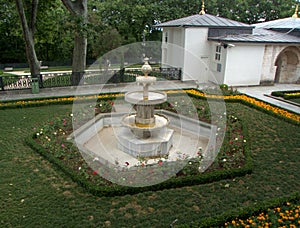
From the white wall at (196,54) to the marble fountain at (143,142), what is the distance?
894 centimetres

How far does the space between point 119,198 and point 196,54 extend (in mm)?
14880

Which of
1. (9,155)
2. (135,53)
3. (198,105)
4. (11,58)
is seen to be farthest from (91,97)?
(11,58)

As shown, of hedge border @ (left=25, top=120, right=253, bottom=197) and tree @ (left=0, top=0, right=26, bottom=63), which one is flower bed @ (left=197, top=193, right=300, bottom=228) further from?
tree @ (left=0, top=0, right=26, bottom=63)

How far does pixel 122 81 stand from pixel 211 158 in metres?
11.1

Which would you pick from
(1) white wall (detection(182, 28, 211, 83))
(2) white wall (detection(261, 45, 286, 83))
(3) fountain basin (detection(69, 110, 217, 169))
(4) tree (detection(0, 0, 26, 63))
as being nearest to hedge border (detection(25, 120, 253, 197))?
(3) fountain basin (detection(69, 110, 217, 169))

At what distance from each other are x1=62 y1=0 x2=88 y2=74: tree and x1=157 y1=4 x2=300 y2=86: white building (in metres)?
6.36

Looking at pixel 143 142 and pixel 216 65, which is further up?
pixel 216 65

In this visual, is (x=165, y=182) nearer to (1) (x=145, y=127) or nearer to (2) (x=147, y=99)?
(1) (x=145, y=127)

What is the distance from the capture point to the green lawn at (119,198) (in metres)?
5.32

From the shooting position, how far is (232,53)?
17359 millimetres

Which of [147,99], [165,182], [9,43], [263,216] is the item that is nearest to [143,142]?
[147,99]

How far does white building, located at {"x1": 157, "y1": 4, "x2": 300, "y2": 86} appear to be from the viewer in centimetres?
1762

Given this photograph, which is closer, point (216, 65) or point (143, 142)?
point (143, 142)

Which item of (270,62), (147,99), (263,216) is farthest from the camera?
(270,62)
